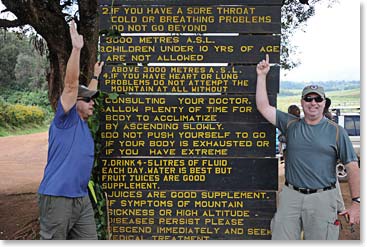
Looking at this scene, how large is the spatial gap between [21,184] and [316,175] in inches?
424

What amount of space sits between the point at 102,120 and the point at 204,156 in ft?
3.34

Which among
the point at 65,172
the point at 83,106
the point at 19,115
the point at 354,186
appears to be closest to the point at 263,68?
the point at 354,186

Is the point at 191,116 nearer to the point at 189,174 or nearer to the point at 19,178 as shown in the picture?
the point at 189,174

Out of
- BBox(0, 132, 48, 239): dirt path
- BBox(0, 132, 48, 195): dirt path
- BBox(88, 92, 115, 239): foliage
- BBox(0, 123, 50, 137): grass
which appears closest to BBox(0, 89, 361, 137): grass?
BBox(88, 92, 115, 239): foliage

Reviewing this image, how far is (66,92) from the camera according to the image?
3.33 meters

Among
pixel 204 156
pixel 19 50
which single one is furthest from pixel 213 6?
pixel 19 50

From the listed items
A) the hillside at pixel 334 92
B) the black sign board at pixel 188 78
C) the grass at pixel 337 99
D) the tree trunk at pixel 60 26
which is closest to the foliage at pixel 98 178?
the black sign board at pixel 188 78

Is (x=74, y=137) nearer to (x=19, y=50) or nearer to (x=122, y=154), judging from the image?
(x=122, y=154)

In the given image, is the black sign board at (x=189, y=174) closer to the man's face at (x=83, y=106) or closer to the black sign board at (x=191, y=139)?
the black sign board at (x=191, y=139)

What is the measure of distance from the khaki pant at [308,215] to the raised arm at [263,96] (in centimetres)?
67

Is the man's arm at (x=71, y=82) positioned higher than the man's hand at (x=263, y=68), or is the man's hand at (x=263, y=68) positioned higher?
the man's hand at (x=263, y=68)

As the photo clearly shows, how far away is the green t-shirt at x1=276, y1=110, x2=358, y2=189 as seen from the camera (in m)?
3.66

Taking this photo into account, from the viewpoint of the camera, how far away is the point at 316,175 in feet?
12.0

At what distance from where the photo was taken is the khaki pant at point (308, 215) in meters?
3.65
